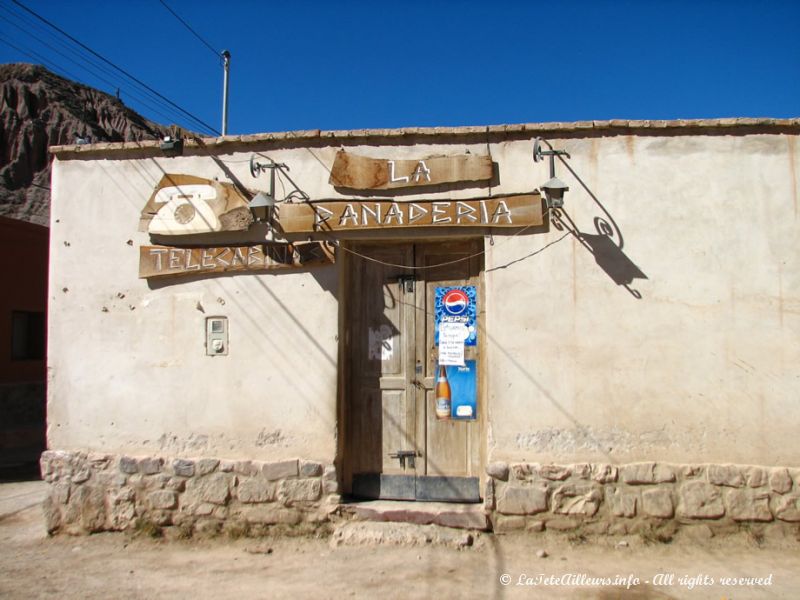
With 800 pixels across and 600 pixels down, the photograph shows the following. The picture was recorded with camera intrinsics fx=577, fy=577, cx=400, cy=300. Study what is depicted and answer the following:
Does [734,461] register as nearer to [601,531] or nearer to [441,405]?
[601,531]

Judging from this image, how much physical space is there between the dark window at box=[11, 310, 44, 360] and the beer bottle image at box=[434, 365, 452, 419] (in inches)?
366

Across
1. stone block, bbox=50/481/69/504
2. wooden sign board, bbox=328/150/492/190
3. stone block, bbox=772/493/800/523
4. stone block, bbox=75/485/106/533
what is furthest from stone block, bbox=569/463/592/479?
stone block, bbox=50/481/69/504

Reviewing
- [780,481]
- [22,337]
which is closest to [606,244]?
[780,481]

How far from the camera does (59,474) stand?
514 centimetres

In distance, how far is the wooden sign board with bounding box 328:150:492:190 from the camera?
4.87m

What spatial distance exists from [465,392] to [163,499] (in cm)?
277

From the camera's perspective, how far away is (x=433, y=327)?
16.6 ft

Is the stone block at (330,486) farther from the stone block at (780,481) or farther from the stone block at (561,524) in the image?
the stone block at (780,481)

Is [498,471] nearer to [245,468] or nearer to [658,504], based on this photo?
[658,504]

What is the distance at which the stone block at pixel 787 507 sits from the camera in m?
4.42

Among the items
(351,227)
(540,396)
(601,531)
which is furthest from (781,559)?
(351,227)

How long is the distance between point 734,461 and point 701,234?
5.94 ft

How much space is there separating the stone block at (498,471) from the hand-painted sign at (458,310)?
1023 millimetres

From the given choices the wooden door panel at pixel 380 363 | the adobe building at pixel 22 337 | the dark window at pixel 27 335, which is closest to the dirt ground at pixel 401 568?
the wooden door panel at pixel 380 363
